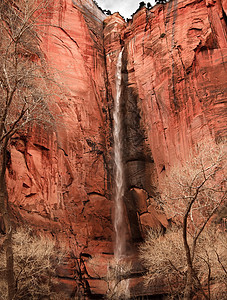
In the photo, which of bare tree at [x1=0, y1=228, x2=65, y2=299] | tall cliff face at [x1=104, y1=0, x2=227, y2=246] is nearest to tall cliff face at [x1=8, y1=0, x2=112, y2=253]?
bare tree at [x1=0, y1=228, x2=65, y2=299]

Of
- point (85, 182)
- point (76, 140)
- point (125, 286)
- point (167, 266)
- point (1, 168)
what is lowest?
point (125, 286)

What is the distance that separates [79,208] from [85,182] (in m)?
2.58

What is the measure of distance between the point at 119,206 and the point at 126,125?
8756 mm

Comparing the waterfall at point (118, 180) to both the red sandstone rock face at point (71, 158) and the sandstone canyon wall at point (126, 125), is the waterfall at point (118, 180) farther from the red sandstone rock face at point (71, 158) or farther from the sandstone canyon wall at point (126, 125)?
the red sandstone rock face at point (71, 158)

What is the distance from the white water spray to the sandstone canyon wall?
0.72 metres

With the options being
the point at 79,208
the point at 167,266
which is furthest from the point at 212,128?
the point at 79,208

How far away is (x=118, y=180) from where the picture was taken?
26.9 metres

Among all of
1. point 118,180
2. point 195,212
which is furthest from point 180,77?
point 195,212

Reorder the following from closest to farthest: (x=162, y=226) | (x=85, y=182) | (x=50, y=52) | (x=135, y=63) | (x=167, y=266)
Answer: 1. (x=167, y=266)
2. (x=162, y=226)
3. (x=85, y=182)
4. (x=50, y=52)
5. (x=135, y=63)

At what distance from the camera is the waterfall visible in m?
24.3

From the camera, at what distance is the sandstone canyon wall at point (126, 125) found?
21.3m

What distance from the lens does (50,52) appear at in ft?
90.2

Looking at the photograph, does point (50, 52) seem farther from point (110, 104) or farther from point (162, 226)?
point (162, 226)

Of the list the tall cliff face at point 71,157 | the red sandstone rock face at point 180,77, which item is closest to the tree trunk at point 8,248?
the tall cliff face at point 71,157
